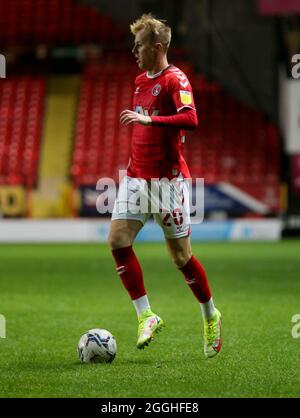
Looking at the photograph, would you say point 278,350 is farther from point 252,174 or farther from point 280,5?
point 252,174

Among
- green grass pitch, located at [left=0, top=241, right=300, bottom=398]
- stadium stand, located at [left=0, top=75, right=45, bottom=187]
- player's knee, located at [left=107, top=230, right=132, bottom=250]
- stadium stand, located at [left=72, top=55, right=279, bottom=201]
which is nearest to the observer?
green grass pitch, located at [left=0, top=241, right=300, bottom=398]

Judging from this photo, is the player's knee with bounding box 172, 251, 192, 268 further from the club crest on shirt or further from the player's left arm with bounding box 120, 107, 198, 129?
the club crest on shirt

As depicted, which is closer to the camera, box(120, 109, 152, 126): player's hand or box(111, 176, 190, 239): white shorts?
box(120, 109, 152, 126): player's hand

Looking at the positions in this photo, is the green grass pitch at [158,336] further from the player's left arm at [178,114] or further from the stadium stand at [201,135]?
the stadium stand at [201,135]

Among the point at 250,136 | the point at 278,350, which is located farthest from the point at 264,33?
the point at 278,350

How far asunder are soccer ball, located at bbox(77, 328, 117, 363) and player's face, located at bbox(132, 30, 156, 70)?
1.70m

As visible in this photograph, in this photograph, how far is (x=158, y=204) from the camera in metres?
5.79

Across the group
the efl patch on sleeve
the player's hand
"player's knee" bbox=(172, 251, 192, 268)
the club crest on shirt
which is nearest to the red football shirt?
the club crest on shirt

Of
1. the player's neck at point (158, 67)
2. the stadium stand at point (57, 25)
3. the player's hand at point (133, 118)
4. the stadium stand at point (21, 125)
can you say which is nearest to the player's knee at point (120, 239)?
the player's hand at point (133, 118)

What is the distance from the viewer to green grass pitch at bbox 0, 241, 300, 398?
4719mm

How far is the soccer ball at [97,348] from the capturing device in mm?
5434

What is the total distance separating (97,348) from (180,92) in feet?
5.30

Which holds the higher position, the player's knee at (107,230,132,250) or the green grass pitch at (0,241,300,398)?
the player's knee at (107,230,132,250)

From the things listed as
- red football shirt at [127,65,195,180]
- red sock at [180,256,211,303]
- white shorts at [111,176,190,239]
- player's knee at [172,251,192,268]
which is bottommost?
red sock at [180,256,211,303]
